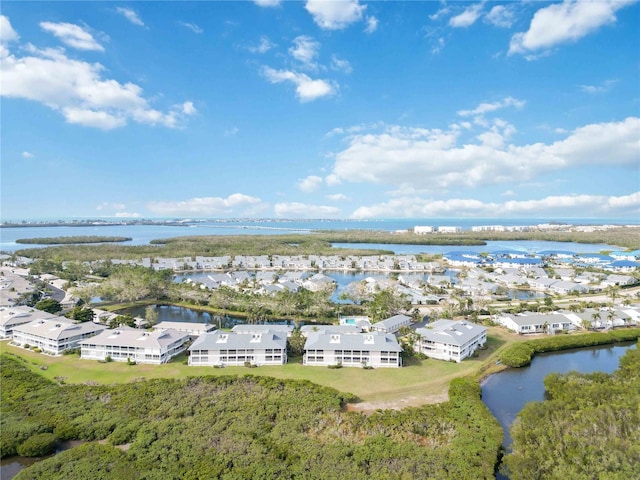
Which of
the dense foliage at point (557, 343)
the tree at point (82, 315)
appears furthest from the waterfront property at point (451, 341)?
the tree at point (82, 315)

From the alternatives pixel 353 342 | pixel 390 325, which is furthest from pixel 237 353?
pixel 390 325

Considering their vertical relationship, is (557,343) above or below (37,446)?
below

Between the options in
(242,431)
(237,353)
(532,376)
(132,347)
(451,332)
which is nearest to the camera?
(242,431)

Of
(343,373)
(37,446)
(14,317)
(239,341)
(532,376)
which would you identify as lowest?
(532,376)

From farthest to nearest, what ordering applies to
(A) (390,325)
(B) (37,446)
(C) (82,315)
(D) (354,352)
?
1. (C) (82,315)
2. (A) (390,325)
3. (D) (354,352)
4. (B) (37,446)

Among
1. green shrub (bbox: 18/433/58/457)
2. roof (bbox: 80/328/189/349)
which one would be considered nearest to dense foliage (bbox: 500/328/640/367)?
roof (bbox: 80/328/189/349)

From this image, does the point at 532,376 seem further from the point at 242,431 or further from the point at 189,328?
the point at 189,328

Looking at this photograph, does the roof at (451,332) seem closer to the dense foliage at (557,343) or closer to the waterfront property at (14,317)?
the dense foliage at (557,343)
